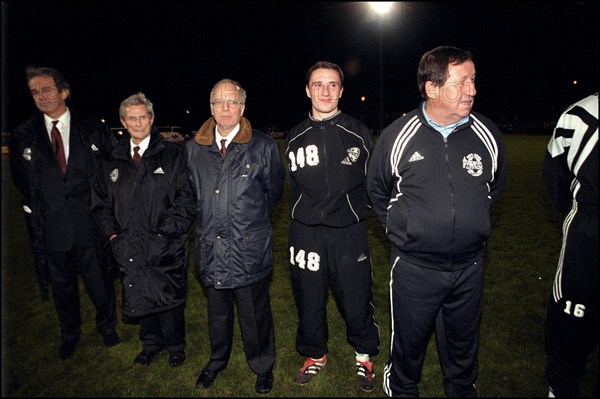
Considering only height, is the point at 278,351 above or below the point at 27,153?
below

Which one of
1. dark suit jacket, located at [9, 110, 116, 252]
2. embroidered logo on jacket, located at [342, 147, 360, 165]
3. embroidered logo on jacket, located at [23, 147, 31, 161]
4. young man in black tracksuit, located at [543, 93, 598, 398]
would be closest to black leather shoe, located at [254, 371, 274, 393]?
embroidered logo on jacket, located at [342, 147, 360, 165]

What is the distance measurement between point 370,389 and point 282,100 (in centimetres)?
6920

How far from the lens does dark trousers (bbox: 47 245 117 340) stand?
3742mm

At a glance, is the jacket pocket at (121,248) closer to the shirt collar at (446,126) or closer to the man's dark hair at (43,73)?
the man's dark hair at (43,73)

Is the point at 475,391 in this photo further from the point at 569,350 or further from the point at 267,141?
the point at 267,141

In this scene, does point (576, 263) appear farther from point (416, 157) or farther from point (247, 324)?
point (247, 324)

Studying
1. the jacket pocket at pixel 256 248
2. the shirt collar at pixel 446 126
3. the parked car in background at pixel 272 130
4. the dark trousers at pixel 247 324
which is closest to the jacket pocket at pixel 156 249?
the dark trousers at pixel 247 324

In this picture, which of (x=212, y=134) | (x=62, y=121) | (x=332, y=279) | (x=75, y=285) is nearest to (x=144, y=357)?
(x=75, y=285)

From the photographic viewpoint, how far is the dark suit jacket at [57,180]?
11.5 ft

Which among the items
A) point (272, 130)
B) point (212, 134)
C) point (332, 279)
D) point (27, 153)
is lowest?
point (332, 279)

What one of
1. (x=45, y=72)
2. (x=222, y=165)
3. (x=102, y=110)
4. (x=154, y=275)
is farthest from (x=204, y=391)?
(x=102, y=110)

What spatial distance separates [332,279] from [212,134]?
163cm

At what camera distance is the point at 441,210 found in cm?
257

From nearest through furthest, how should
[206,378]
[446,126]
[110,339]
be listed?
[446,126] → [206,378] → [110,339]
